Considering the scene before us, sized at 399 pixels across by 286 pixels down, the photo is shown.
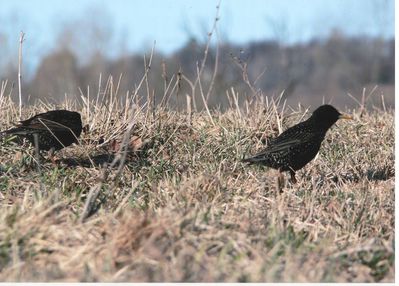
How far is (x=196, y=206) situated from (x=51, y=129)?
8.13ft

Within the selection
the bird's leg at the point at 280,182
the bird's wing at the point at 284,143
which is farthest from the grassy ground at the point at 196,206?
the bird's wing at the point at 284,143

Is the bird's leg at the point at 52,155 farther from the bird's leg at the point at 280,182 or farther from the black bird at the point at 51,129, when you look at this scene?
the bird's leg at the point at 280,182

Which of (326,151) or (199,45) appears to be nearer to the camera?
(326,151)

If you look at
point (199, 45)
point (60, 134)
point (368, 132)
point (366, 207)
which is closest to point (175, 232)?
point (366, 207)

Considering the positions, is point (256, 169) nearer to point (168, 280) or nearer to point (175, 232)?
point (175, 232)

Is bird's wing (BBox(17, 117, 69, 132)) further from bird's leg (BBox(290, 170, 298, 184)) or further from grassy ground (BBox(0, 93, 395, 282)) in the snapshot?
bird's leg (BBox(290, 170, 298, 184))

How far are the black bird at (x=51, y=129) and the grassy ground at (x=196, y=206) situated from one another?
154 millimetres

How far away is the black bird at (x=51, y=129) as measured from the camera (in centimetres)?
634

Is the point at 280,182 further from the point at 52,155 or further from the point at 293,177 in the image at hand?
the point at 52,155

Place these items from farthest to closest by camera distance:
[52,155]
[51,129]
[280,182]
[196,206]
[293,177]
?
[51,129] → [52,155] → [293,177] → [280,182] → [196,206]

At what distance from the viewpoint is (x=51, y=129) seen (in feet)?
21.2

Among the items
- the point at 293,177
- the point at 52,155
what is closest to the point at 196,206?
the point at 293,177

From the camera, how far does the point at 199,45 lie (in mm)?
11750

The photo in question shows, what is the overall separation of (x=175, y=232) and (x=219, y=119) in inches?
138
